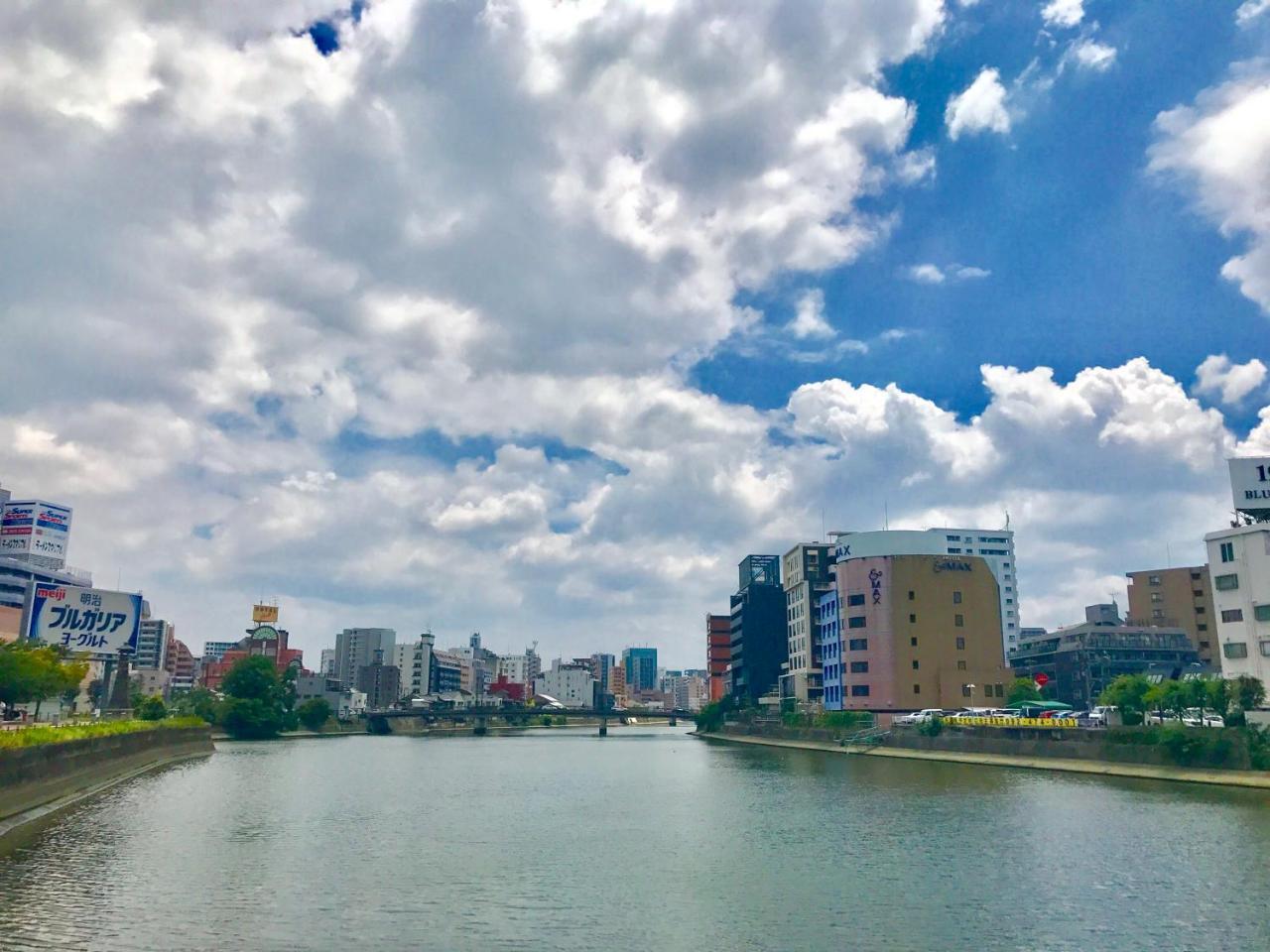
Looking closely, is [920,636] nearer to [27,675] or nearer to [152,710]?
[27,675]

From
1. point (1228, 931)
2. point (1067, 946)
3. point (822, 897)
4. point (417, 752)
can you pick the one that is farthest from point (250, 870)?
point (417, 752)

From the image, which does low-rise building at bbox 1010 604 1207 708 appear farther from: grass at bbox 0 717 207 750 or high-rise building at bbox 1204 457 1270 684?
grass at bbox 0 717 207 750

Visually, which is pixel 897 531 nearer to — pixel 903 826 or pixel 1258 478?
pixel 1258 478

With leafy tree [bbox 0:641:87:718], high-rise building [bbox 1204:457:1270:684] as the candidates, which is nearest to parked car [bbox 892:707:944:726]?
high-rise building [bbox 1204:457:1270:684]

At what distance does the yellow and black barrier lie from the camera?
103 meters

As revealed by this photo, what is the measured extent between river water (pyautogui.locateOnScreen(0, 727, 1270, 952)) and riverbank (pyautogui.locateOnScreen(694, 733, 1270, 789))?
275 cm

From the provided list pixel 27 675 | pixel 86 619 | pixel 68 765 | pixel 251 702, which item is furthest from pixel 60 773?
pixel 251 702

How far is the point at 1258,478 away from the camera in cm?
10938

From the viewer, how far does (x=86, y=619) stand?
150375mm

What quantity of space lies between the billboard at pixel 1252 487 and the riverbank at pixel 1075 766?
37.2 meters

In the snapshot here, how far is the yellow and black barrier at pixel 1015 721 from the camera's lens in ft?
339

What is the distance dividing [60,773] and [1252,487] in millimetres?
117479

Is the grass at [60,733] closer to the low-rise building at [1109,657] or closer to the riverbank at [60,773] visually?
the riverbank at [60,773]

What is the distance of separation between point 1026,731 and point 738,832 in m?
57.4
